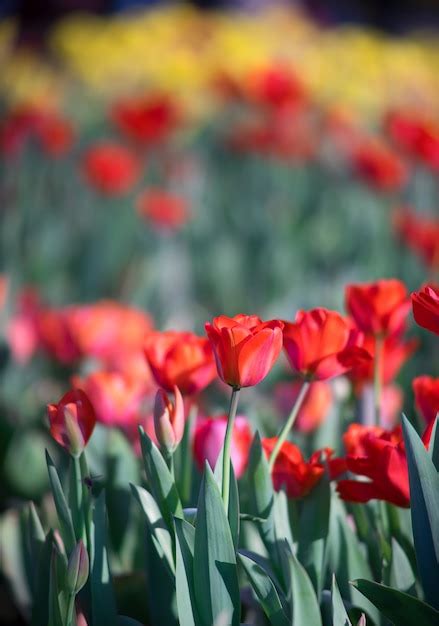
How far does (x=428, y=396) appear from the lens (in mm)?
742

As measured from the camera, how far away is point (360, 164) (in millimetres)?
2391

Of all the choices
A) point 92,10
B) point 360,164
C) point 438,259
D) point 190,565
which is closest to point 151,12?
point 92,10

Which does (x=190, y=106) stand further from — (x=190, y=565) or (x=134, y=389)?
(x=190, y=565)

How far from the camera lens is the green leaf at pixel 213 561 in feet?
2.05

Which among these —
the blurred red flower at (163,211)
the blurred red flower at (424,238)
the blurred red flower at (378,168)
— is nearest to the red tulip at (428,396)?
the blurred red flower at (424,238)

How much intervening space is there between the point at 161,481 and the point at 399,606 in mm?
219

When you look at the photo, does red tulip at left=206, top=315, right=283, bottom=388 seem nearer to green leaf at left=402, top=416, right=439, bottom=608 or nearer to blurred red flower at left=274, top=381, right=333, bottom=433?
green leaf at left=402, top=416, right=439, bottom=608

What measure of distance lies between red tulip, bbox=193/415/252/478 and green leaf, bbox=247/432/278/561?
7 centimetres

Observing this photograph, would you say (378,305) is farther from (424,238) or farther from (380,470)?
(424,238)

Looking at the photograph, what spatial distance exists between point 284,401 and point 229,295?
3.57 ft

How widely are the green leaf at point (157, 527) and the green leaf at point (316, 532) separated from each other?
0.42ft

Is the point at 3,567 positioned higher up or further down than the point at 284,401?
further down

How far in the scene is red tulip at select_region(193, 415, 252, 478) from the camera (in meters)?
0.78

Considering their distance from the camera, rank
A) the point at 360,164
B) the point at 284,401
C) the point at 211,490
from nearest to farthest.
→ the point at 211,490, the point at 284,401, the point at 360,164
